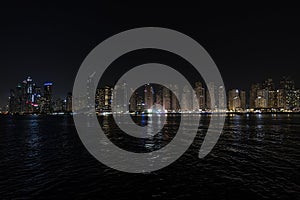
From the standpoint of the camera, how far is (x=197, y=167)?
2523 cm

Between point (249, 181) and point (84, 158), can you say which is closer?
point (249, 181)

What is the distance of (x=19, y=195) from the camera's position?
55.4 feet

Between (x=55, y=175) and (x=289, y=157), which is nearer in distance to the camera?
(x=55, y=175)

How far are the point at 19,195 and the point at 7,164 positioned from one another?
12.5 metres

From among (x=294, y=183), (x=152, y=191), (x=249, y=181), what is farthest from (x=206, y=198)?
(x=294, y=183)

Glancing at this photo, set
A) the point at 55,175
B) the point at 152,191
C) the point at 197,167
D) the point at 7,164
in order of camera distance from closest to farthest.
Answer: the point at 152,191 → the point at 55,175 → the point at 197,167 → the point at 7,164

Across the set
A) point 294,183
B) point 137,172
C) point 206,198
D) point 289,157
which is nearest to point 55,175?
point 137,172

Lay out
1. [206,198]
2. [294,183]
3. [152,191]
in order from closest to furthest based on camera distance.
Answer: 1. [206,198]
2. [152,191]
3. [294,183]

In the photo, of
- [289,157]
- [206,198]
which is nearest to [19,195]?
[206,198]

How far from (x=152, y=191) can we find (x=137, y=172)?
5.94 m

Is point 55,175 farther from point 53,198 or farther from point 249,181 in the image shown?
point 249,181

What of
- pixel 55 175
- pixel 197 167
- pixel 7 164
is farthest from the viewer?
pixel 7 164

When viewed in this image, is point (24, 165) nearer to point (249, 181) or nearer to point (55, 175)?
point (55, 175)

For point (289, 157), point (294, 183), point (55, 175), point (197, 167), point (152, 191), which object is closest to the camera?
point (152, 191)
